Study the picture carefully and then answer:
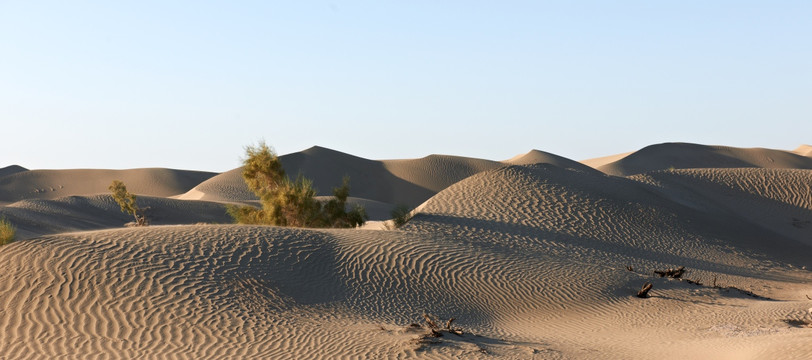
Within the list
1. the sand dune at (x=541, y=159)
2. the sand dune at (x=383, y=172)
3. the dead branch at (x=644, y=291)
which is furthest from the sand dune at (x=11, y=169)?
the dead branch at (x=644, y=291)

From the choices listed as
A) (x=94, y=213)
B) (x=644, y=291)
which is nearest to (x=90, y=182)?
(x=94, y=213)

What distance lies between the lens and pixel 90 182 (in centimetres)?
8825

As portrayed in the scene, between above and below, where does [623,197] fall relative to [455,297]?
above

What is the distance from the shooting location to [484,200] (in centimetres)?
2689

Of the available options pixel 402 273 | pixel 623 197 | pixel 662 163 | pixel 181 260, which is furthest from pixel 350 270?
pixel 662 163

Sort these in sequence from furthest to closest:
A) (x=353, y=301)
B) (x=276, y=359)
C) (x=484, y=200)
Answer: (x=484, y=200) → (x=353, y=301) → (x=276, y=359)

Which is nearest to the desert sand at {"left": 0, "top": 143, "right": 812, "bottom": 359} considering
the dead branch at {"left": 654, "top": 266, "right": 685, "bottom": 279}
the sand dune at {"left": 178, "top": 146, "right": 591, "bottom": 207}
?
the dead branch at {"left": 654, "top": 266, "right": 685, "bottom": 279}

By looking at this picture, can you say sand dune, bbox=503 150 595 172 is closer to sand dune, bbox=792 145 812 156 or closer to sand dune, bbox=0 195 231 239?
sand dune, bbox=792 145 812 156

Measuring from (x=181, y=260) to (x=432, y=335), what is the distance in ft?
20.6

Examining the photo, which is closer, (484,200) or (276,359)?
(276,359)

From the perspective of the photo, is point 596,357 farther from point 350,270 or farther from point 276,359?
point 350,270

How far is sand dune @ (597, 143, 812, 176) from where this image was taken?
3189 inches

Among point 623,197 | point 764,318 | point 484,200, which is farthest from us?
point 623,197

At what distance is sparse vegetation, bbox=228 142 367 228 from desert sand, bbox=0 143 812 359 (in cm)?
353
